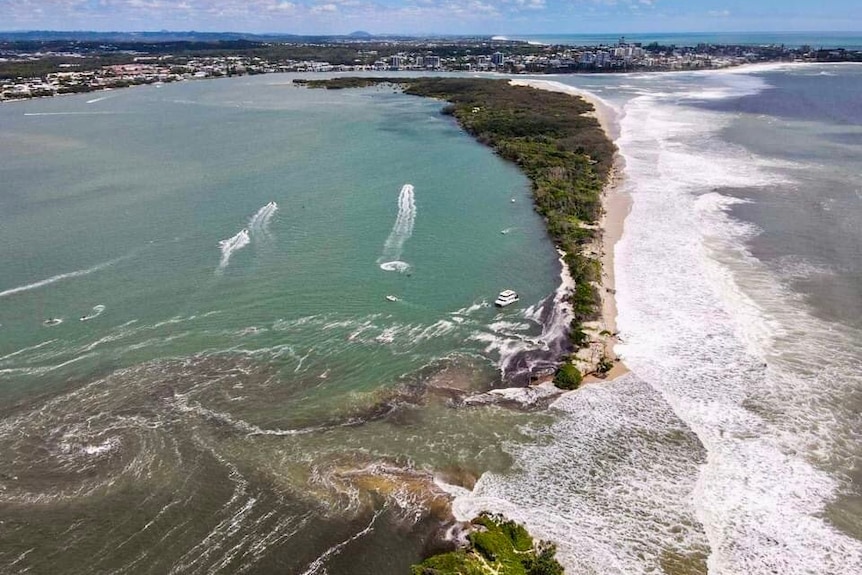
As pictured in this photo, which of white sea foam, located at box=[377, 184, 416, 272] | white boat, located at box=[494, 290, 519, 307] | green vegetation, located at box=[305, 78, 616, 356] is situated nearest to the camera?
white boat, located at box=[494, 290, 519, 307]

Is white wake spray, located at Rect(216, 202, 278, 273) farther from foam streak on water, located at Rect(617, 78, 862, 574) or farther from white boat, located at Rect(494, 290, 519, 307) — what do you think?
foam streak on water, located at Rect(617, 78, 862, 574)

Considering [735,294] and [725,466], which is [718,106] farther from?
[725,466]

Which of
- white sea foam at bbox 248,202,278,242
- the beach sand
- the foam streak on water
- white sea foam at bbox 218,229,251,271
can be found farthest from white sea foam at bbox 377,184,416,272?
the foam streak on water

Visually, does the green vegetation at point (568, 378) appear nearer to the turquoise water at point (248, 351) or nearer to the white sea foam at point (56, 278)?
the turquoise water at point (248, 351)

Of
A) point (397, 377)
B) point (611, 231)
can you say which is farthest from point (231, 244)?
point (611, 231)

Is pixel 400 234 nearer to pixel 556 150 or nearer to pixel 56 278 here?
pixel 56 278
